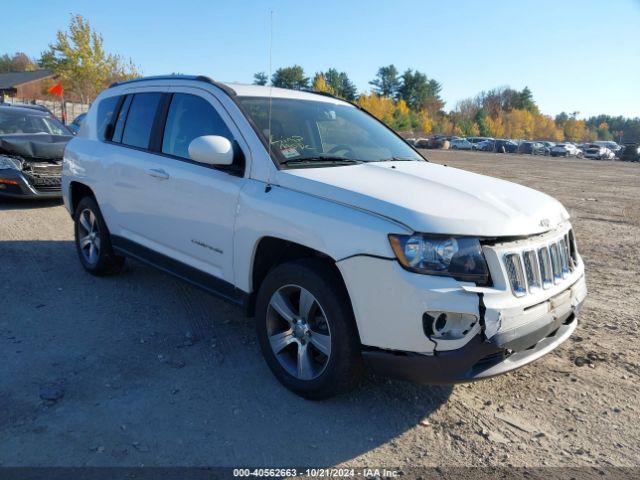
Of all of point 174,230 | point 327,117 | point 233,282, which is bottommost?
point 233,282

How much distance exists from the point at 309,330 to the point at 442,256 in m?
0.97

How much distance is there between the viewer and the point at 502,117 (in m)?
111

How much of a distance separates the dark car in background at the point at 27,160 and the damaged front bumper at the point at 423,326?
7547mm

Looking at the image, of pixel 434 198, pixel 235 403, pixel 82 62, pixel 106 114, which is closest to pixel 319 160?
pixel 434 198

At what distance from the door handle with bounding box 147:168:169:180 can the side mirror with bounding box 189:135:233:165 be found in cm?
75

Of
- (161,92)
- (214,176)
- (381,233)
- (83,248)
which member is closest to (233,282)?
(214,176)

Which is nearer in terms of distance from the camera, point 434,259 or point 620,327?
point 434,259

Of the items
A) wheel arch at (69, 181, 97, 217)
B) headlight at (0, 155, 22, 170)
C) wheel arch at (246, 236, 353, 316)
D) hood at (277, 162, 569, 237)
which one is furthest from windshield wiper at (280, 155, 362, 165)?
headlight at (0, 155, 22, 170)

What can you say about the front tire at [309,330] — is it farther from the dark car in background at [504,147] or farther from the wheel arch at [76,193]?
the dark car in background at [504,147]

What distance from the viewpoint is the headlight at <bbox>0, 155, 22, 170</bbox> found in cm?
833

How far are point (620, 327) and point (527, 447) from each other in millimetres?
2230

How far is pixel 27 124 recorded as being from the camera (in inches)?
376

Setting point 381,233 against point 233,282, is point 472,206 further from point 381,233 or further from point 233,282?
point 233,282

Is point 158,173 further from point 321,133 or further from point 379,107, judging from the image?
Result: point 379,107
